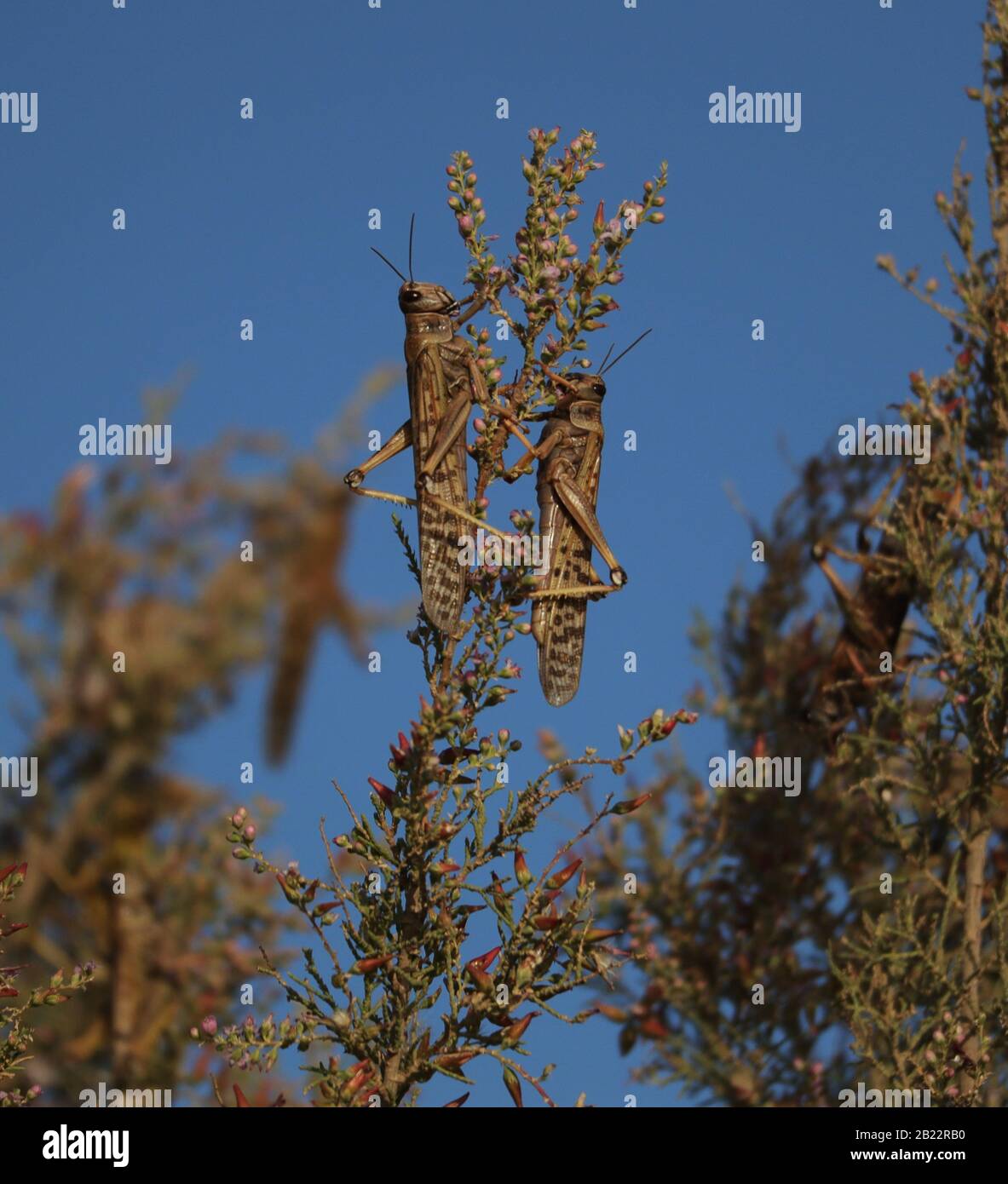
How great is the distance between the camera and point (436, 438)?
499cm

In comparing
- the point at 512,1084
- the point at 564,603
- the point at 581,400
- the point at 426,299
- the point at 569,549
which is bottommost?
the point at 512,1084

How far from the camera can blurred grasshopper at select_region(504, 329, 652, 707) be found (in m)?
5.21

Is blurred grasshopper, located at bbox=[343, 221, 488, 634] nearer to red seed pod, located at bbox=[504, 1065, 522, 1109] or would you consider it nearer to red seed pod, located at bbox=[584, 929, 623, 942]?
red seed pod, located at bbox=[584, 929, 623, 942]

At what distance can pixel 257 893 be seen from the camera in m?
8.47

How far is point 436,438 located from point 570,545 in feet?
2.35

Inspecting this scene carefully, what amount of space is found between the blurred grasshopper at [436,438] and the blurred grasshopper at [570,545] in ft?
1.20

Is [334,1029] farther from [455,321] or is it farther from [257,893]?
[257,893]

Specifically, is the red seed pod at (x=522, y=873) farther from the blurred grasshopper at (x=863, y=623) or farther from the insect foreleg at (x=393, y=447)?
the blurred grasshopper at (x=863, y=623)

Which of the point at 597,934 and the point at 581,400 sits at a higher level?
the point at 581,400

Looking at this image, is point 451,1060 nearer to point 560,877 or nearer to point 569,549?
point 560,877

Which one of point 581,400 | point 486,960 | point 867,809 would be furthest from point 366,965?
point 867,809

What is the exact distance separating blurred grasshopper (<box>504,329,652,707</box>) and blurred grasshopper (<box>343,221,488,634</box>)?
36cm

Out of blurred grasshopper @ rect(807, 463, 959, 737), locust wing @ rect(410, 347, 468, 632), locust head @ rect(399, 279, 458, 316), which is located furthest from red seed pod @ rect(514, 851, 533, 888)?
blurred grasshopper @ rect(807, 463, 959, 737)
